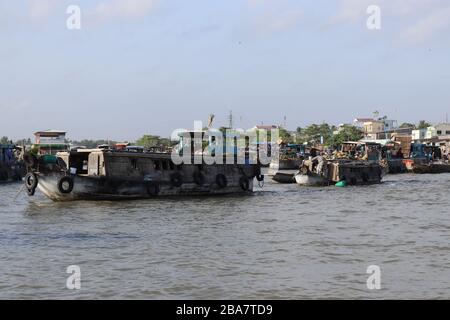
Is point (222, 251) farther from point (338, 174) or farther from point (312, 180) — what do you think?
point (338, 174)

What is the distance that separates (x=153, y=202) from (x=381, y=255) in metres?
13.8

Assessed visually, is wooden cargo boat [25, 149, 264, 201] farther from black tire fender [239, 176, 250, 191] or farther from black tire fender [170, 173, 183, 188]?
black tire fender [239, 176, 250, 191]

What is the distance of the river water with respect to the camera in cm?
1052

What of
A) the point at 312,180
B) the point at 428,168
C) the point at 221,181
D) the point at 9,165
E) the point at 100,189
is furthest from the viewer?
the point at 428,168

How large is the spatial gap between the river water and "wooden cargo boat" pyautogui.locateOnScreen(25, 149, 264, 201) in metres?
1.09

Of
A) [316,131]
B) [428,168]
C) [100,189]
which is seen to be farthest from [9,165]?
[316,131]

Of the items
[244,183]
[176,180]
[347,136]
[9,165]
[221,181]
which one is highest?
[347,136]

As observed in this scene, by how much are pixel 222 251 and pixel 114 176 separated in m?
12.7

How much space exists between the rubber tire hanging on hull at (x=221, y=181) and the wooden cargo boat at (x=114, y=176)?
0.06 metres

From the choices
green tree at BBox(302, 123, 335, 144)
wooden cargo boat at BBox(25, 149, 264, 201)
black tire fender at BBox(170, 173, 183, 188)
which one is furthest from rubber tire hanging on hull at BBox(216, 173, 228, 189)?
green tree at BBox(302, 123, 335, 144)

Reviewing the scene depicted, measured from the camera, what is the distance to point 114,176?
25.6m

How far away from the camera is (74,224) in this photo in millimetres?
18422
